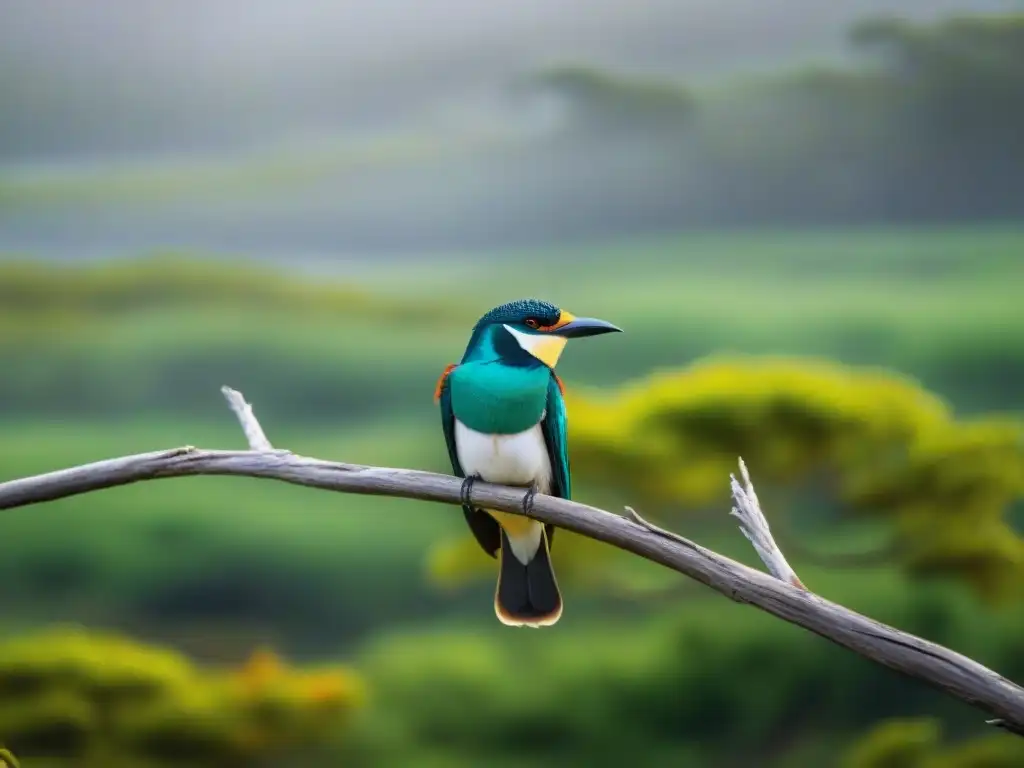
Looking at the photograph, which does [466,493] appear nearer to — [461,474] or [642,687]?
[461,474]

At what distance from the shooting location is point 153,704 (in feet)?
9.21

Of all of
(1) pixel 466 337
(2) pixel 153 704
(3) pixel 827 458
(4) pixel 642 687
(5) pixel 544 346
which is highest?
(1) pixel 466 337

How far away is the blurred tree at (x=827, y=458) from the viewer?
9.08ft

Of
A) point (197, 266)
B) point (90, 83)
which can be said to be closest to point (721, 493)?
point (197, 266)

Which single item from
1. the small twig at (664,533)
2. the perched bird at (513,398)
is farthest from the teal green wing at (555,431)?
the small twig at (664,533)

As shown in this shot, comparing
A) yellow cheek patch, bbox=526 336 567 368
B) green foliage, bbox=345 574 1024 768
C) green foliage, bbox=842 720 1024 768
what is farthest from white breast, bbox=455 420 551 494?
green foliage, bbox=842 720 1024 768

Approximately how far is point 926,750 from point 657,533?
157 cm

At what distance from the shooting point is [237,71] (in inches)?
119

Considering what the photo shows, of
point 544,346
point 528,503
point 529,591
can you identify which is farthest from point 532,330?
point 529,591

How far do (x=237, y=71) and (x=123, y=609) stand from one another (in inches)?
57.0

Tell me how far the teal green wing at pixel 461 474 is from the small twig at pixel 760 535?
44 centimetres

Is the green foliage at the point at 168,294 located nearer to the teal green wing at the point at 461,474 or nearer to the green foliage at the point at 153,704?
the green foliage at the point at 153,704

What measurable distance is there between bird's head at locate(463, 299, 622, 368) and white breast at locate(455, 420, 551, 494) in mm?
120

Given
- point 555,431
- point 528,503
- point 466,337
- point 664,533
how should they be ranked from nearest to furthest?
1. point 664,533
2. point 528,503
3. point 555,431
4. point 466,337
